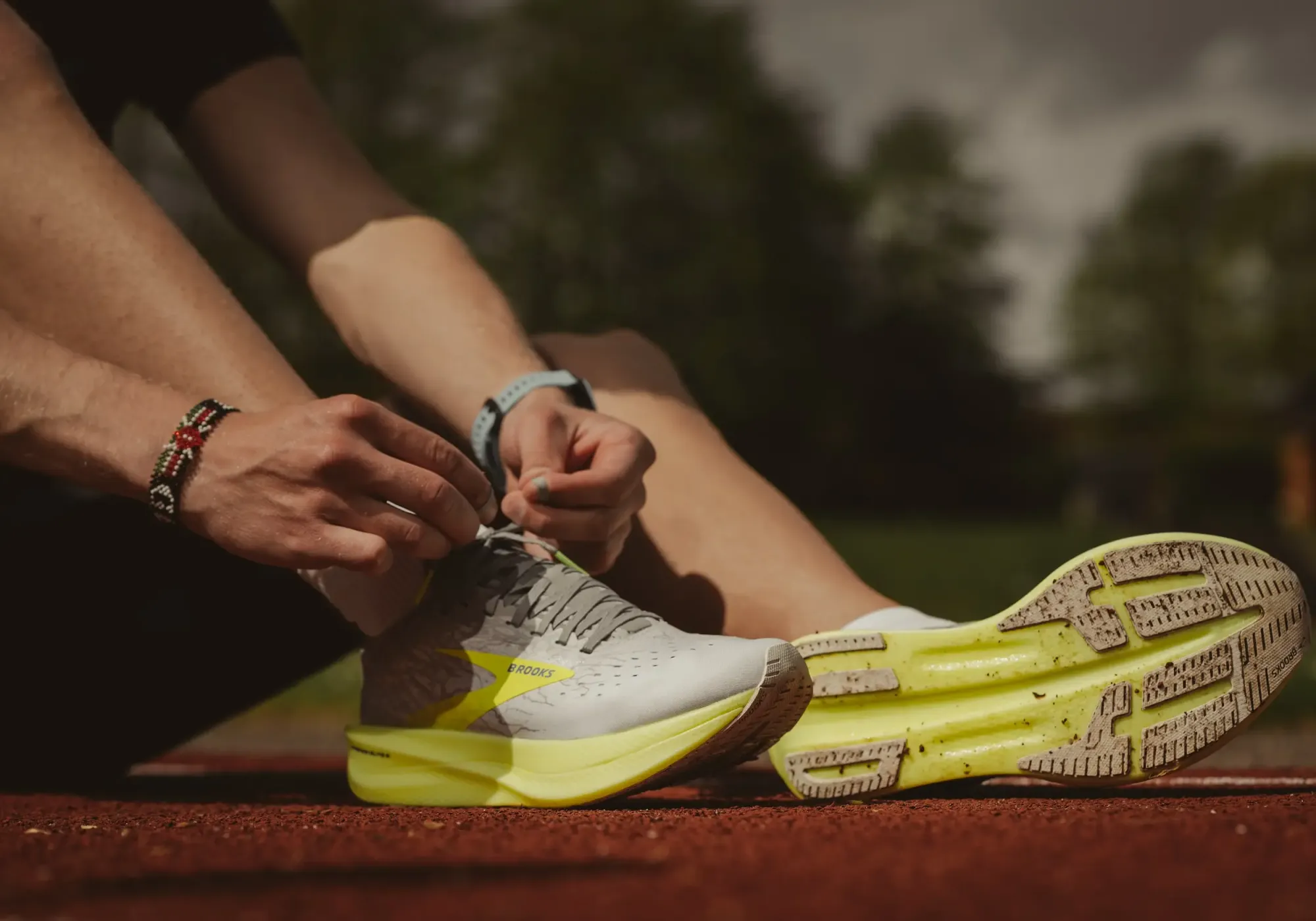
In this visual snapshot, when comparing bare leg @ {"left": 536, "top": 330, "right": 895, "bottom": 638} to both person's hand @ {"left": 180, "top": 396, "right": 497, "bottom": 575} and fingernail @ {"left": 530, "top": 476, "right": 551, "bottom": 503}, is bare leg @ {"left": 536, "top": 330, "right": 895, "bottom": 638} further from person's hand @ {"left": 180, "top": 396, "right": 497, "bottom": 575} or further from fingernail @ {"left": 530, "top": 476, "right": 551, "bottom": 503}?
person's hand @ {"left": 180, "top": 396, "right": 497, "bottom": 575}

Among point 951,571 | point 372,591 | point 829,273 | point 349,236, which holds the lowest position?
point 951,571

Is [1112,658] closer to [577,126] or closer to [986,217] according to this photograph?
[577,126]

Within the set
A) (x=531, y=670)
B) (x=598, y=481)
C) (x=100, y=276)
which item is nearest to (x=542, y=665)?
(x=531, y=670)

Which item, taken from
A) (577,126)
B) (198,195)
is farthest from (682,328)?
(198,195)

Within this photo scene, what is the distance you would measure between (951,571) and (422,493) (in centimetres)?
956

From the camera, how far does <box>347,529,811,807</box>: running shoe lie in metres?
1.28

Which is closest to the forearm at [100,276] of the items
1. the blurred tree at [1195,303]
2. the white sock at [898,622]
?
the white sock at [898,622]

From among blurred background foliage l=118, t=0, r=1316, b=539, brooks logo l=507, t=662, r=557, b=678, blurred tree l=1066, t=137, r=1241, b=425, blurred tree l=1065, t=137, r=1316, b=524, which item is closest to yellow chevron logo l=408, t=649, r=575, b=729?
brooks logo l=507, t=662, r=557, b=678

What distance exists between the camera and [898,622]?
150 cm

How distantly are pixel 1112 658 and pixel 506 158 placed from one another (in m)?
19.1

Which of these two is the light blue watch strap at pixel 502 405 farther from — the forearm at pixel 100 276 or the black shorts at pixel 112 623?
the black shorts at pixel 112 623

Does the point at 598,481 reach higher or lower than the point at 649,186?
lower

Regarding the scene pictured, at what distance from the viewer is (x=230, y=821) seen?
4.26 feet

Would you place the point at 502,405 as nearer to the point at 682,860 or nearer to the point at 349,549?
the point at 349,549
